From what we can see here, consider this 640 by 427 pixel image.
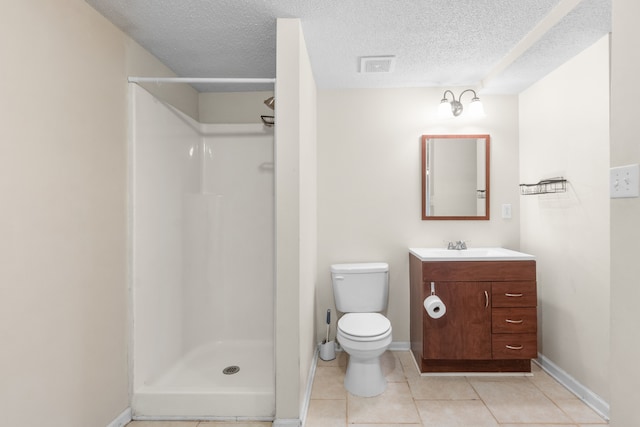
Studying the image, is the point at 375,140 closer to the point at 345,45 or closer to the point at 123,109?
the point at 345,45

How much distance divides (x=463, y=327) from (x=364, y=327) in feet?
2.37

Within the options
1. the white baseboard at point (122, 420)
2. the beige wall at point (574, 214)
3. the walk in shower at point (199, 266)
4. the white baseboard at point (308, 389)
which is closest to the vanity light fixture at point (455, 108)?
the beige wall at point (574, 214)

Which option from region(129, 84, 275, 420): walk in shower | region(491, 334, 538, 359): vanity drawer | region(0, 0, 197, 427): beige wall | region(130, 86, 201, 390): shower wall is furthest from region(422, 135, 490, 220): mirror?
region(0, 0, 197, 427): beige wall

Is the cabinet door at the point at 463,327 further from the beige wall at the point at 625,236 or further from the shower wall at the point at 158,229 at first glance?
the shower wall at the point at 158,229

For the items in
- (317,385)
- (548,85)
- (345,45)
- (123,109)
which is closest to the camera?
(123,109)

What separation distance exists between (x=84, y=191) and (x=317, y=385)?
1797mm

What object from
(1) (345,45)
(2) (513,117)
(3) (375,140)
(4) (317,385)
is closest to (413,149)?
(3) (375,140)

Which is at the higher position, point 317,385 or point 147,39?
point 147,39

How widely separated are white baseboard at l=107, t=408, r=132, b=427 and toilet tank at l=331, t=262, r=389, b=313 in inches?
57.2

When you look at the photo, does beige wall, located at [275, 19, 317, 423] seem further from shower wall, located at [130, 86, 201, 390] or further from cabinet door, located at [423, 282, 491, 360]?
cabinet door, located at [423, 282, 491, 360]

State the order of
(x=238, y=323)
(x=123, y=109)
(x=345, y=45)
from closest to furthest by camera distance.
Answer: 1. (x=123, y=109)
2. (x=345, y=45)
3. (x=238, y=323)

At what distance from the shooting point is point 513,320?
7.18 feet

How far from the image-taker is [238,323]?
2.66 meters

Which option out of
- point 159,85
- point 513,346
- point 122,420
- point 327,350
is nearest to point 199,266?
point 122,420
